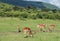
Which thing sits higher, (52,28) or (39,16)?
(52,28)

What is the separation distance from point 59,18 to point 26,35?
30.7 m

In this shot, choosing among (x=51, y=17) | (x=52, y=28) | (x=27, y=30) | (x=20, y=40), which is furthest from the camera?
(x=51, y=17)

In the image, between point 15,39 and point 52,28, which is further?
point 52,28

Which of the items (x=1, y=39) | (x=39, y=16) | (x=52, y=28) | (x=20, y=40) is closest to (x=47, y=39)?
(x=20, y=40)

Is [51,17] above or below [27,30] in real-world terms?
below

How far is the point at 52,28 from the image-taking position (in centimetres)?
3188

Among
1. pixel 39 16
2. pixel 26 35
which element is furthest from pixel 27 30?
pixel 39 16

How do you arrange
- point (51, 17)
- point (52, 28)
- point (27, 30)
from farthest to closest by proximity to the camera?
point (51, 17) < point (52, 28) < point (27, 30)

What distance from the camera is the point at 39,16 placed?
178 ft

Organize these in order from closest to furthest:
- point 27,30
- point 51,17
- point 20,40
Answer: point 20,40, point 27,30, point 51,17

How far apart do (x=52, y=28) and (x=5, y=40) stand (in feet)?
36.0

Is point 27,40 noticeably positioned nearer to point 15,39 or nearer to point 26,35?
point 15,39

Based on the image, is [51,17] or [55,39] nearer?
[55,39]

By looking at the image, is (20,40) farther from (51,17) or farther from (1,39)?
(51,17)
